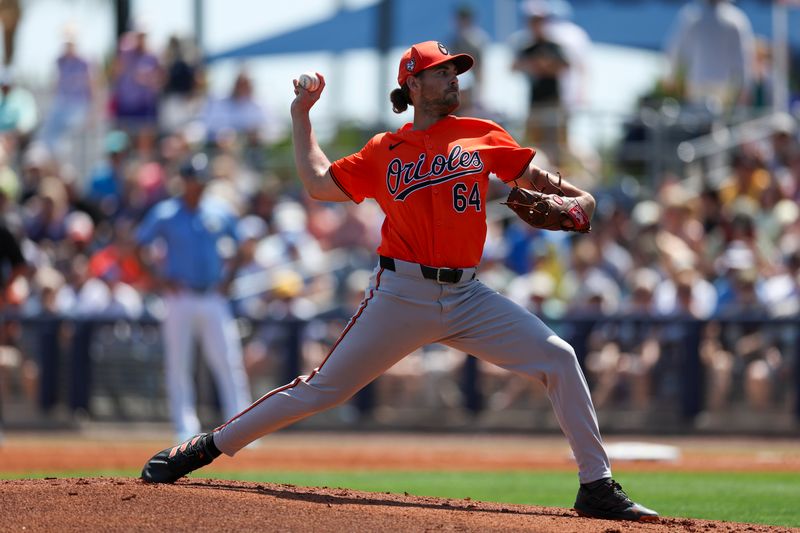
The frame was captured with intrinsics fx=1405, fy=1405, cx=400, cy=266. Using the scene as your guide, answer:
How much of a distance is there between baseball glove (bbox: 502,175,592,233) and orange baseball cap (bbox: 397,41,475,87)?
64 cm

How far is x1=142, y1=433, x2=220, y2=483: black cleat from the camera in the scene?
21.8 ft

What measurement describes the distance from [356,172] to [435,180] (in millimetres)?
403

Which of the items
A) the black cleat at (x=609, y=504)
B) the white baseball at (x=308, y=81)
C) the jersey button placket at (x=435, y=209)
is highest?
the white baseball at (x=308, y=81)

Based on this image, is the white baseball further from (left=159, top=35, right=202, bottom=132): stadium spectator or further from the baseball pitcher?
(left=159, top=35, right=202, bottom=132): stadium spectator

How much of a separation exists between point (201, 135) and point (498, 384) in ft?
20.3

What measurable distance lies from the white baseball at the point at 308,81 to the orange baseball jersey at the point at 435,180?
40 centimetres

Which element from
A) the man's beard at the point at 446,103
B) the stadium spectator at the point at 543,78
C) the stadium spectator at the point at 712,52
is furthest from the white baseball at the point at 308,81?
the stadium spectator at the point at 712,52

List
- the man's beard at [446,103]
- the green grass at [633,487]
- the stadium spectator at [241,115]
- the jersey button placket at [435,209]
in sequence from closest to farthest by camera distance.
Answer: the jersey button placket at [435,209] → the man's beard at [446,103] → the green grass at [633,487] → the stadium spectator at [241,115]

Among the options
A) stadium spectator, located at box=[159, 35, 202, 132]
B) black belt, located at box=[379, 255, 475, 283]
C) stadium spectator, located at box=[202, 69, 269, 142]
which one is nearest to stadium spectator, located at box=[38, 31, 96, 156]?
stadium spectator, located at box=[159, 35, 202, 132]

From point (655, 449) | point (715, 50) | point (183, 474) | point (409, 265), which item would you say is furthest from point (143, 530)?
point (715, 50)

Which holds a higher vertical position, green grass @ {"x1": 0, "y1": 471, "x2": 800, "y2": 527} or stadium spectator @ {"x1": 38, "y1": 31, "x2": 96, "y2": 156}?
stadium spectator @ {"x1": 38, "y1": 31, "x2": 96, "y2": 156}

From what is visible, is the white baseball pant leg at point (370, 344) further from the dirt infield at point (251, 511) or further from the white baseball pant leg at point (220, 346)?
the white baseball pant leg at point (220, 346)

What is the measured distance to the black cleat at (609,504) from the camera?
6344 mm

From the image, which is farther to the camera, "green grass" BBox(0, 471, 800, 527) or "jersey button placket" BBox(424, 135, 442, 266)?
"green grass" BBox(0, 471, 800, 527)
